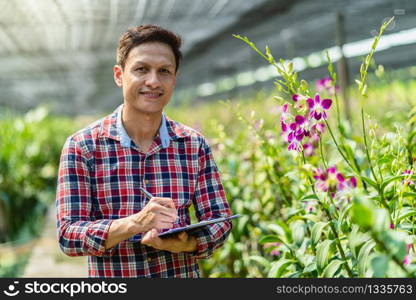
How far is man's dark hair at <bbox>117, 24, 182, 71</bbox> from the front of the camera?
1.38 m

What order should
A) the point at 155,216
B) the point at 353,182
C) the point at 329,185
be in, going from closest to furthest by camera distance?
the point at 155,216
the point at 329,185
the point at 353,182

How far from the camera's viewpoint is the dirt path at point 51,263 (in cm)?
356

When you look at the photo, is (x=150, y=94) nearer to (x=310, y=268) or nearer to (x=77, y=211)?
(x=77, y=211)

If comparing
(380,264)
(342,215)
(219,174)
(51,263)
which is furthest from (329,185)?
(51,263)

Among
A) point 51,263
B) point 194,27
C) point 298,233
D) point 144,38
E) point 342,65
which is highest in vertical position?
point 194,27

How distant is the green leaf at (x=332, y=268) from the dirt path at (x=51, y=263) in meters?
2.41

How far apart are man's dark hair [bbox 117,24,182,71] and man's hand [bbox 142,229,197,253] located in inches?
17.9

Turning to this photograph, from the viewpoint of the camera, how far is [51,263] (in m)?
3.83

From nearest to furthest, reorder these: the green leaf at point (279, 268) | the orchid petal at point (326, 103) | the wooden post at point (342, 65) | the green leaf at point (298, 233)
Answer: the orchid petal at point (326, 103)
the green leaf at point (279, 268)
the green leaf at point (298, 233)
the wooden post at point (342, 65)

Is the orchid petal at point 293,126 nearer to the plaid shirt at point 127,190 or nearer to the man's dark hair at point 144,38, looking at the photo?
the plaid shirt at point 127,190

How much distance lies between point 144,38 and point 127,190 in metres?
0.38

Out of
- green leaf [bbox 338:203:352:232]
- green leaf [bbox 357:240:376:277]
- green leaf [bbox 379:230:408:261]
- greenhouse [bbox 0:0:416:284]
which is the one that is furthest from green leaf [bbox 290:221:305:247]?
green leaf [bbox 379:230:408:261]

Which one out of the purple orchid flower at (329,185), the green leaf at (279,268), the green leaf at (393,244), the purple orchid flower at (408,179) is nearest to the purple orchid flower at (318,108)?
the purple orchid flower at (329,185)

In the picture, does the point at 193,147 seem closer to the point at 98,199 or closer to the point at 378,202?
the point at 98,199
